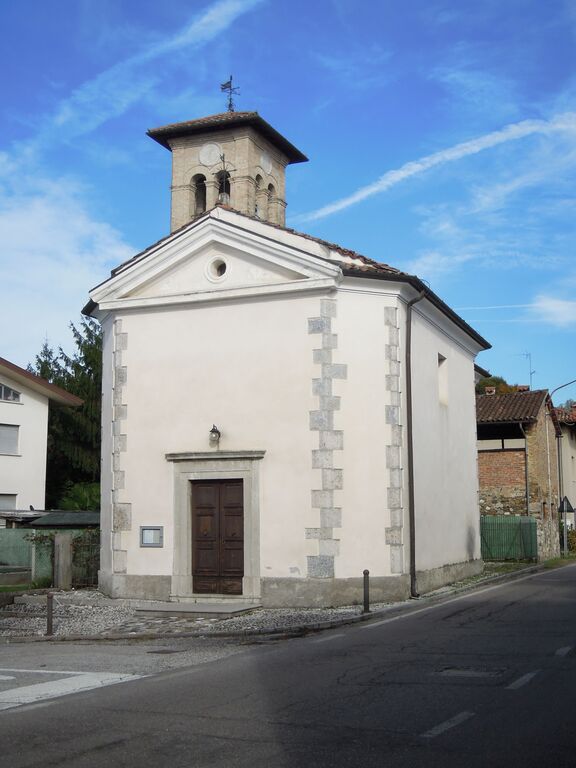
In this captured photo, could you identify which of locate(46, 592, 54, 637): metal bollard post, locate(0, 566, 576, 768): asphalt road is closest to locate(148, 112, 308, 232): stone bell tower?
locate(46, 592, 54, 637): metal bollard post

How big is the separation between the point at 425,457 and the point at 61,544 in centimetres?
821

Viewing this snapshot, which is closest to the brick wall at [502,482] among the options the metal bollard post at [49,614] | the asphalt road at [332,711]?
the asphalt road at [332,711]

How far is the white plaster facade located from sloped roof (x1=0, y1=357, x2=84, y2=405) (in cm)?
1745

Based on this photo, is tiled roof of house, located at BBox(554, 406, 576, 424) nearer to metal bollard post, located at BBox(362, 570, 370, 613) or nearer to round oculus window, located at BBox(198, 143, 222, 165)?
round oculus window, located at BBox(198, 143, 222, 165)

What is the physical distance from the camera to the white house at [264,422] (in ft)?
52.9

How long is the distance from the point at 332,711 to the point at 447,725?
1.06 meters

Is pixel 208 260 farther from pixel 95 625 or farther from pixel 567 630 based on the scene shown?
pixel 567 630

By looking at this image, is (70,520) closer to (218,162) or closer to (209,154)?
(218,162)

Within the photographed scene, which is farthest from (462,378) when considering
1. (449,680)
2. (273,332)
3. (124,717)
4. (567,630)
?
(124,717)

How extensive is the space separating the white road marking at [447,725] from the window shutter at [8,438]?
1203 inches

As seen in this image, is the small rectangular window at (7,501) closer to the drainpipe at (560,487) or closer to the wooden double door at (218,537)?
the wooden double door at (218,537)

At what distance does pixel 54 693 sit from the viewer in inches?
336

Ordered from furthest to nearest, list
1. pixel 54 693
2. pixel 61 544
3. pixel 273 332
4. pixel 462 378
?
pixel 462 378 → pixel 61 544 → pixel 273 332 → pixel 54 693

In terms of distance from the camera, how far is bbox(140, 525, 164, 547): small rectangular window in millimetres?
17234
